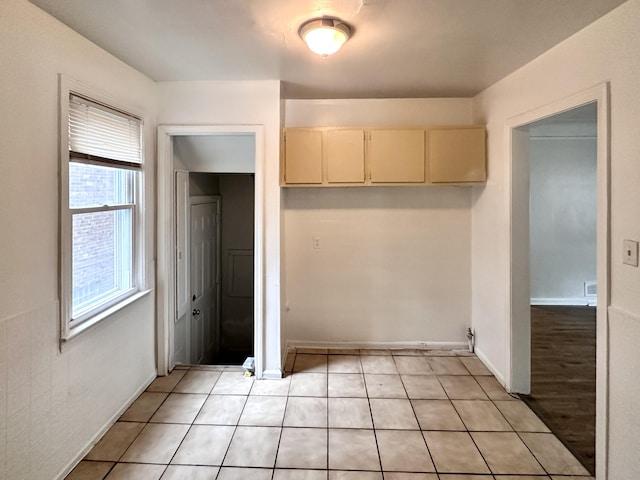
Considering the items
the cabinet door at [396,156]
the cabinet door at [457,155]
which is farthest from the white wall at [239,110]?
the cabinet door at [457,155]

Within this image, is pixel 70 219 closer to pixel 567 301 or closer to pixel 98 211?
pixel 98 211

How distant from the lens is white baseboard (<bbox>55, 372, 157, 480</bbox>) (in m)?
2.09

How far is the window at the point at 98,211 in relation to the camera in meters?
2.13

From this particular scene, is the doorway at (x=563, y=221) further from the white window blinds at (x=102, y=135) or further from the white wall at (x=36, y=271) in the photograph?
the white wall at (x=36, y=271)

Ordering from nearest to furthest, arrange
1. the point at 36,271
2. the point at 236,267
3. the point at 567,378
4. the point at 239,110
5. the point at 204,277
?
the point at 36,271, the point at 239,110, the point at 567,378, the point at 204,277, the point at 236,267

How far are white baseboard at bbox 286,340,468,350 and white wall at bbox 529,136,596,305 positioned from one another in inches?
108

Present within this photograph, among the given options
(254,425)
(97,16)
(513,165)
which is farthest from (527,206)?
(97,16)

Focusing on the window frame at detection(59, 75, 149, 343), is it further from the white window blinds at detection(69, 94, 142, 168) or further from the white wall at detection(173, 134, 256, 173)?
the white wall at detection(173, 134, 256, 173)

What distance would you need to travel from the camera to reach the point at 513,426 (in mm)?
2537

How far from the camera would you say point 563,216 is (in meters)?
5.72

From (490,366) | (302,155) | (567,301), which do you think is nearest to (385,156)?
(302,155)

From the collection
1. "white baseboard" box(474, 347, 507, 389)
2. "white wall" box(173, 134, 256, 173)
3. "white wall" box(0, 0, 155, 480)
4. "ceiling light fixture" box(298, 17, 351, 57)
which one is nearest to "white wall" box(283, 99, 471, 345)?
"white baseboard" box(474, 347, 507, 389)

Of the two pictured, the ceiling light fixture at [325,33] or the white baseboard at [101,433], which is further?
the white baseboard at [101,433]

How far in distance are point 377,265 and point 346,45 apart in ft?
6.96
